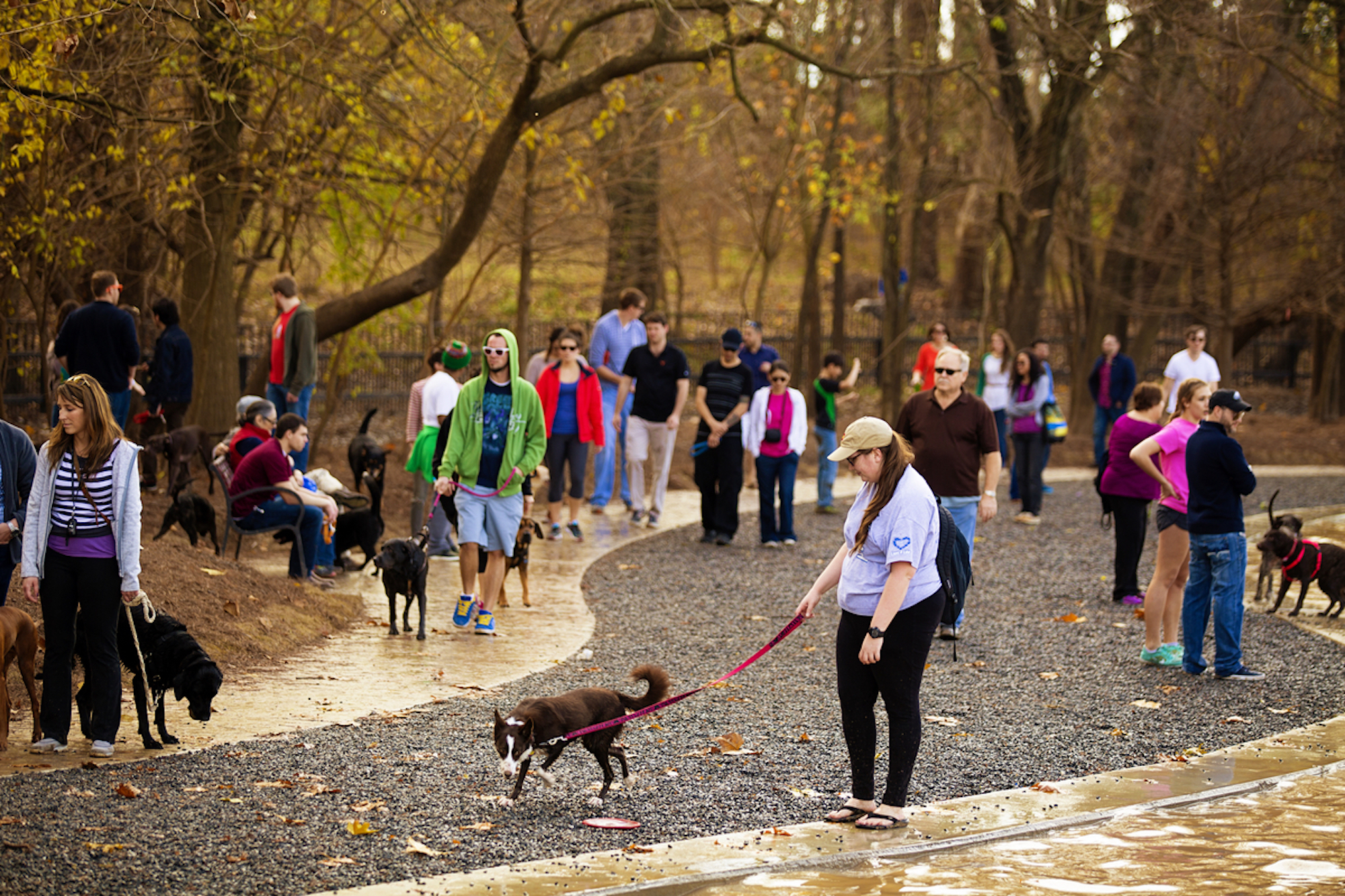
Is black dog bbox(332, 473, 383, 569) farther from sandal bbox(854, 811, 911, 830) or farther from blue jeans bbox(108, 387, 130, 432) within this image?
sandal bbox(854, 811, 911, 830)

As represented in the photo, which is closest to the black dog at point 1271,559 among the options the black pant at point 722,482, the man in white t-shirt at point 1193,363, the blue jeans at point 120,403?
the man in white t-shirt at point 1193,363

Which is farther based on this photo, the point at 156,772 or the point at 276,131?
the point at 276,131

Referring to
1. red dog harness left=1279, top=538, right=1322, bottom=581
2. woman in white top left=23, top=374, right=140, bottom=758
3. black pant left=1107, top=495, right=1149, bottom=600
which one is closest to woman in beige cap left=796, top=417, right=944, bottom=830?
woman in white top left=23, top=374, right=140, bottom=758

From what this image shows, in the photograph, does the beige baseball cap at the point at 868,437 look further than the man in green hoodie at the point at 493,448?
No

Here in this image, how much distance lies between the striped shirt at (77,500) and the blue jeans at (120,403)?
625 centimetres

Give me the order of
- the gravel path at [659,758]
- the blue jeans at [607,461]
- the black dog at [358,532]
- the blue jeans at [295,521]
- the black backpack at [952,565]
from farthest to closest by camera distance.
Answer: the blue jeans at [607,461] < the black dog at [358,532] < the blue jeans at [295,521] < the black backpack at [952,565] < the gravel path at [659,758]

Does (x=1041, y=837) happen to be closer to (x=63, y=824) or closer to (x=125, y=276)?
(x=63, y=824)

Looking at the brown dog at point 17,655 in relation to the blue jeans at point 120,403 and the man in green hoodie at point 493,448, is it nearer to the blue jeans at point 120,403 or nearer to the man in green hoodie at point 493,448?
the man in green hoodie at point 493,448

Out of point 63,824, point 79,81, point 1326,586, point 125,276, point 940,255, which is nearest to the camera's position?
point 63,824

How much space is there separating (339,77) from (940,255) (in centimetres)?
3782

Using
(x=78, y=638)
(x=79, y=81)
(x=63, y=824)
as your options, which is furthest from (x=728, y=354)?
(x=63, y=824)

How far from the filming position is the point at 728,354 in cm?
1320

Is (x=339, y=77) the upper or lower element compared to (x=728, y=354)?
upper

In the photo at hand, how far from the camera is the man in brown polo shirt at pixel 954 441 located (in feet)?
28.8
